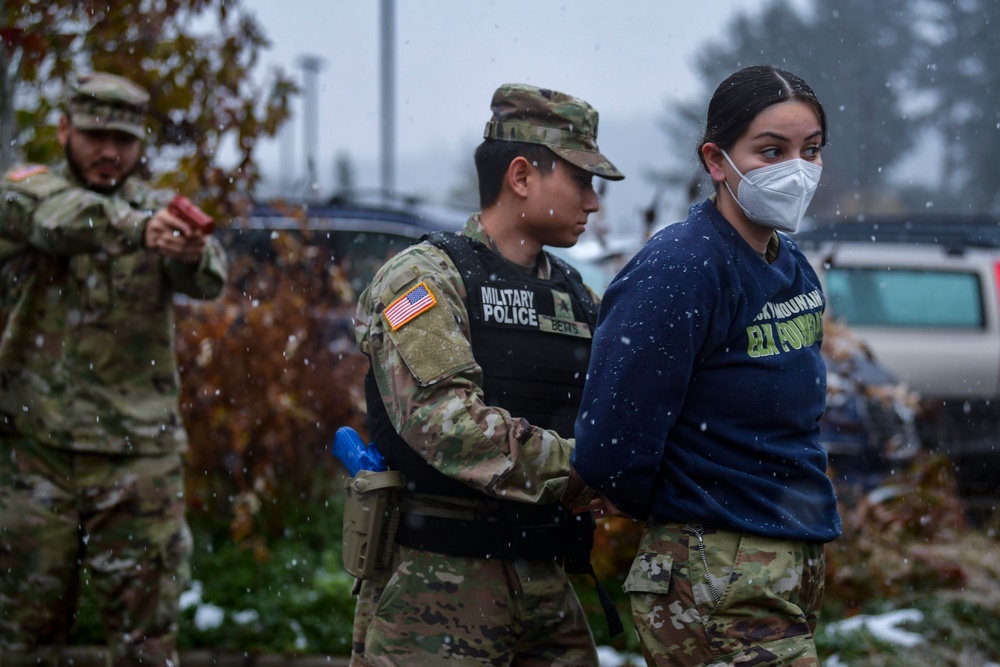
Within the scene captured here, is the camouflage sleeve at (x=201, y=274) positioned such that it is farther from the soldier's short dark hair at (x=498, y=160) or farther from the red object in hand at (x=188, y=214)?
the soldier's short dark hair at (x=498, y=160)

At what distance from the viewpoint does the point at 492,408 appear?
2.66 metres

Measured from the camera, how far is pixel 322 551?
6172 mm

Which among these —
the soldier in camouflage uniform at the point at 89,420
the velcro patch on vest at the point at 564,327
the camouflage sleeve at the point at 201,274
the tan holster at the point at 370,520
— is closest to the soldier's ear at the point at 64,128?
the soldier in camouflage uniform at the point at 89,420

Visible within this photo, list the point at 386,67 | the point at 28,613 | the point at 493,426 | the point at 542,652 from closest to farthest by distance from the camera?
the point at 493,426 → the point at 542,652 → the point at 28,613 → the point at 386,67

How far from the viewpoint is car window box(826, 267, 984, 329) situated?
9.27 metres

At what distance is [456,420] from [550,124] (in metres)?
0.80

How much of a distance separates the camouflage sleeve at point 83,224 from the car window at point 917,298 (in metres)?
6.70

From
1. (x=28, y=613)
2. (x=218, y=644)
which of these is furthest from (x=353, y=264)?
(x=28, y=613)

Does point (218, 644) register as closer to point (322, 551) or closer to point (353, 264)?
point (322, 551)

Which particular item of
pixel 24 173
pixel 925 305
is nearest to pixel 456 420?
pixel 24 173

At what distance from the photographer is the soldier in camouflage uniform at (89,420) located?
3803 mm

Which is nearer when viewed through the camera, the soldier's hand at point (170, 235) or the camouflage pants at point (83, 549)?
the soldier's hand at point (170, 235)

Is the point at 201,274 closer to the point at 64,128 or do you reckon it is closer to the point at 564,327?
the point at 64,128

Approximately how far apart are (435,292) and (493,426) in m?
0.33
